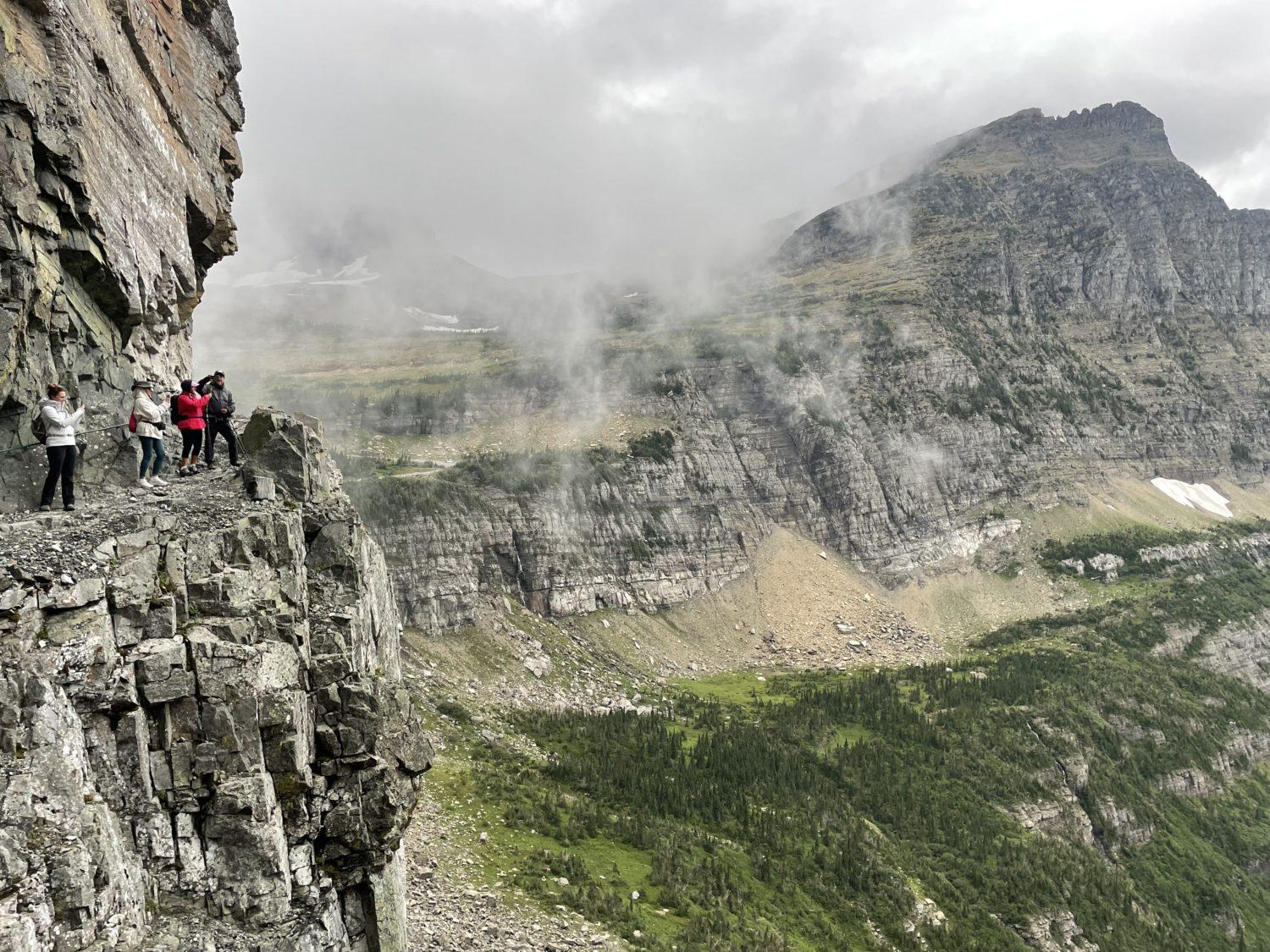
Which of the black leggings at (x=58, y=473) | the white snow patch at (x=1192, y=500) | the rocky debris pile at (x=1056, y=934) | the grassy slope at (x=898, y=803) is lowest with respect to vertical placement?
the rocky debris pile at (x=1056, y=934)

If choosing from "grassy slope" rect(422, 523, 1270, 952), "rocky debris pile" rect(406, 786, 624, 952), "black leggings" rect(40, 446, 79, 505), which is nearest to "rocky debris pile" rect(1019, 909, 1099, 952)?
"grassy slope" rect(422, 523, 1270, 952)

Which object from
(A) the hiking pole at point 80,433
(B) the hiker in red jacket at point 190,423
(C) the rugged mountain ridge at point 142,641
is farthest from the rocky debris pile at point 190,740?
(B) the hiker in red jacket at point 190,423

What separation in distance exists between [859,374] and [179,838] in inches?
7453

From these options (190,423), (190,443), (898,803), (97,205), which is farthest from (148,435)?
(898,803)

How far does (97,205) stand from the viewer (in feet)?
71.1

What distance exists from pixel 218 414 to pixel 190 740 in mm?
11557

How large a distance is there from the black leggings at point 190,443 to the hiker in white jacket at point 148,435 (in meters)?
1.86

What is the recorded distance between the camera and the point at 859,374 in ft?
625

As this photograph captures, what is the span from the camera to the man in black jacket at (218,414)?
2358cm

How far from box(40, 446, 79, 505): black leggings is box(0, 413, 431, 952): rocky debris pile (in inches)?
21.1

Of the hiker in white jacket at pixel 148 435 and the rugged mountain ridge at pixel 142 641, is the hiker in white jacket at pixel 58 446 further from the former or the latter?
the hiker in white jacket at pixel 148 435

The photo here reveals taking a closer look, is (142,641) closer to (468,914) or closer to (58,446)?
(58,446)

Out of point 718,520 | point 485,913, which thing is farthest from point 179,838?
point 718,520

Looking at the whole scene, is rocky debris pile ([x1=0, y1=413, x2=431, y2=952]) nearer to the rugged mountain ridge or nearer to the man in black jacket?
the rugged mountain ridge
